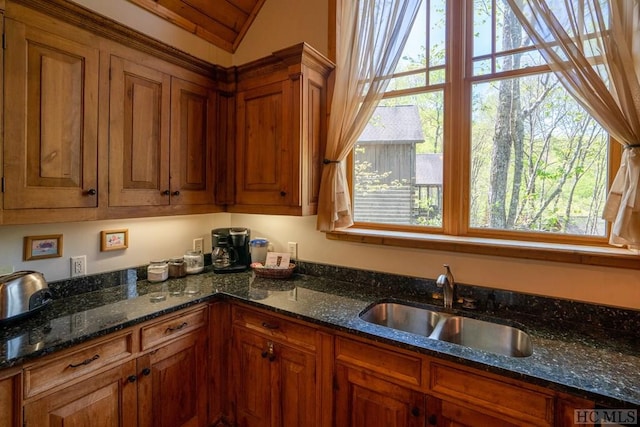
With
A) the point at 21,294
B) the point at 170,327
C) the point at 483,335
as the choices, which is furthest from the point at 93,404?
the point at 483,335

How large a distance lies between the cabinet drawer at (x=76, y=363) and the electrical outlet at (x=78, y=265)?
585 millimetres

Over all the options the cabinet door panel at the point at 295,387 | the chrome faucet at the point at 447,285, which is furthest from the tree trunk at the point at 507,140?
the cabinet door panel at the point at 295,387

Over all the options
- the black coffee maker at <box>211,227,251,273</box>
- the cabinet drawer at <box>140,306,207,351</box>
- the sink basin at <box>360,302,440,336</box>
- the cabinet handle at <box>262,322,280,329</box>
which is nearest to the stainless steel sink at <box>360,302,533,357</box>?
the sink basin at <box>360,302,440,336</box>

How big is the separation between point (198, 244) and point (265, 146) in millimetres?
955

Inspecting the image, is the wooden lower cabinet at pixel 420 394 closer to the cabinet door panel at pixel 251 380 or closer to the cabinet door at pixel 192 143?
the cabinet door panel at pixel 251 380

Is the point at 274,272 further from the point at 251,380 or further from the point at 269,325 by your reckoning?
the point at 251,380

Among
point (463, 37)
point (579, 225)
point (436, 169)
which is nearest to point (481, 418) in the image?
point (579, 225)

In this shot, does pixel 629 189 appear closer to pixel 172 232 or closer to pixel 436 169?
pixel 436 169

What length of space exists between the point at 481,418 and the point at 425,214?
1.04 meters

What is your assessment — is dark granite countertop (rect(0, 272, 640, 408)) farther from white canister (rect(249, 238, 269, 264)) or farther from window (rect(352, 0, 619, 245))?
window (rect(352, 0, 619, 245))

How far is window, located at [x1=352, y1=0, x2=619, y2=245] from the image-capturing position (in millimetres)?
1538

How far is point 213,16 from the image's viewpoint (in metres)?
2.34

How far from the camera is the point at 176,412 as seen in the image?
1.67 metres

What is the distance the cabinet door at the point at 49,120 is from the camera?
1277 millimetres
